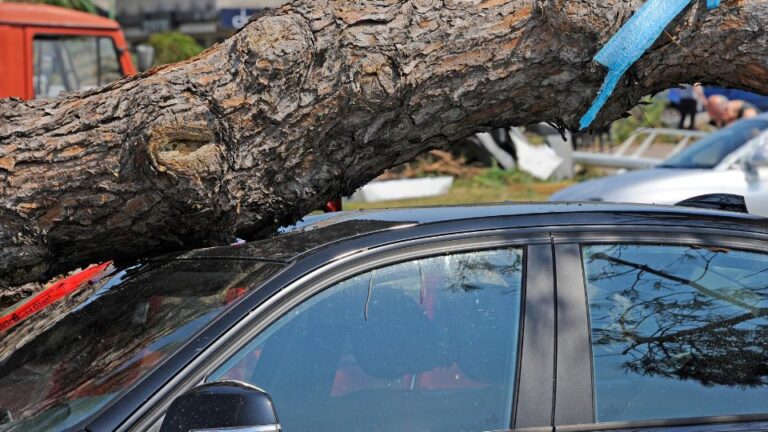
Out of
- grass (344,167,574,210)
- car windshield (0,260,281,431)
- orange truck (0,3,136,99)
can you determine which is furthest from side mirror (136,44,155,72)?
car windshield (0,260,281,431)

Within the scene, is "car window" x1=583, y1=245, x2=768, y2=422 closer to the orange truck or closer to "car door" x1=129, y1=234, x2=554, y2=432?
"car door" x1=129, y1=234, x2=554, y2=432

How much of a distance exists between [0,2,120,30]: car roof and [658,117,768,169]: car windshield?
5.67 metres

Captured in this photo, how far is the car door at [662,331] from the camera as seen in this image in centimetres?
264

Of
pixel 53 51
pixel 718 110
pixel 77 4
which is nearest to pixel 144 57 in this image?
pixel 53 51

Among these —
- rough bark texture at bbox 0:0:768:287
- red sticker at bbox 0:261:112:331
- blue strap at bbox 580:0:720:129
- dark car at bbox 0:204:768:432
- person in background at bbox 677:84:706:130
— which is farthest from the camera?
person in background at bbox 677:84:706:130

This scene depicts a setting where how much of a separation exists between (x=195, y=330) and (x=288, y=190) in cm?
124

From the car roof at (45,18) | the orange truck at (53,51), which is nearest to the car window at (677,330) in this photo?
the orange truck at (53,51)

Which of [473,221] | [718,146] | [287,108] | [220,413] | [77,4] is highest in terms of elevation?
[77,4]

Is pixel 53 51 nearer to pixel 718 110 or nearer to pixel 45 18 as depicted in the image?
pixel 45 18

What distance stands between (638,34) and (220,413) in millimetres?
2214

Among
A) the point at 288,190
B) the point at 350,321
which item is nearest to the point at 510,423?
the point at 350,321

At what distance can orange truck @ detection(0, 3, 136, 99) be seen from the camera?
335 inches

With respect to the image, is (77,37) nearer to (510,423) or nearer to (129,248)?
(129,248)

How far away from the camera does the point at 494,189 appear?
15.0 m
